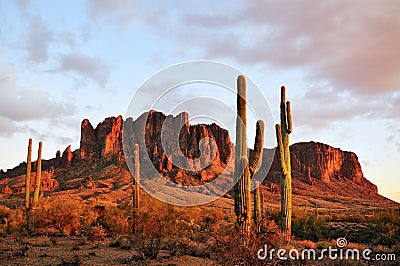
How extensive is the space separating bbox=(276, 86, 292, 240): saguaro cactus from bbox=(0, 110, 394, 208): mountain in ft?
151

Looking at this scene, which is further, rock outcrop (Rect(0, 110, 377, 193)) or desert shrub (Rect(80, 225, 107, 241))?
rock outcrop (Rect(0, 110, 377, 193))

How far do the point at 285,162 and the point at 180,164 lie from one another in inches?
2432

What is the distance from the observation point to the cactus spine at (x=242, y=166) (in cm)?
1013

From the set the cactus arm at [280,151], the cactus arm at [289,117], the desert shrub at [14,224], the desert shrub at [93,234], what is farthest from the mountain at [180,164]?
the cactus arm at [289,117]

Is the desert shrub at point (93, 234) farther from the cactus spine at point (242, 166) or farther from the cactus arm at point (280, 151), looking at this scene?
the cactus spine at point (242, 166)

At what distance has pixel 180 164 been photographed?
2997 inches

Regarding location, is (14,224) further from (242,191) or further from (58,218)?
(242,191)

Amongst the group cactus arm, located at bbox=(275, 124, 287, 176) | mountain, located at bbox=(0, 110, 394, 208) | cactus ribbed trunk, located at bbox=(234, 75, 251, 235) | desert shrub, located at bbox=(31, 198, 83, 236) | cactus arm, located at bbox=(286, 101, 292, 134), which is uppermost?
mountain, located at bbox=(0, 110, 394, 208)

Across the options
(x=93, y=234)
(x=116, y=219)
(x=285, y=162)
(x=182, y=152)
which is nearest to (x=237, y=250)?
(x=285, y=162)

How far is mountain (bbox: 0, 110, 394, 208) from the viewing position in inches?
2825

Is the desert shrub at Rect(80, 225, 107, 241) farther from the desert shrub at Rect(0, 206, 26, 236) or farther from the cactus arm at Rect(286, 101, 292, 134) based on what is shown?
the cactus arm at Rect(286, 101, 292, 134)

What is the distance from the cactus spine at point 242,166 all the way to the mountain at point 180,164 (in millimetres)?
49334

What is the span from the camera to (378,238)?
16.1m

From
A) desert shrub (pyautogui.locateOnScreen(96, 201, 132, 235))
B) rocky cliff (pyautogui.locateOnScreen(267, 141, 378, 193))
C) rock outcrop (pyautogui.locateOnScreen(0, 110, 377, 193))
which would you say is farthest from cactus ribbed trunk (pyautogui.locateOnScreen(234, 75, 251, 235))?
rocky cliff (pyautogui.locateOnScreen(267, 141, 378, 193))
